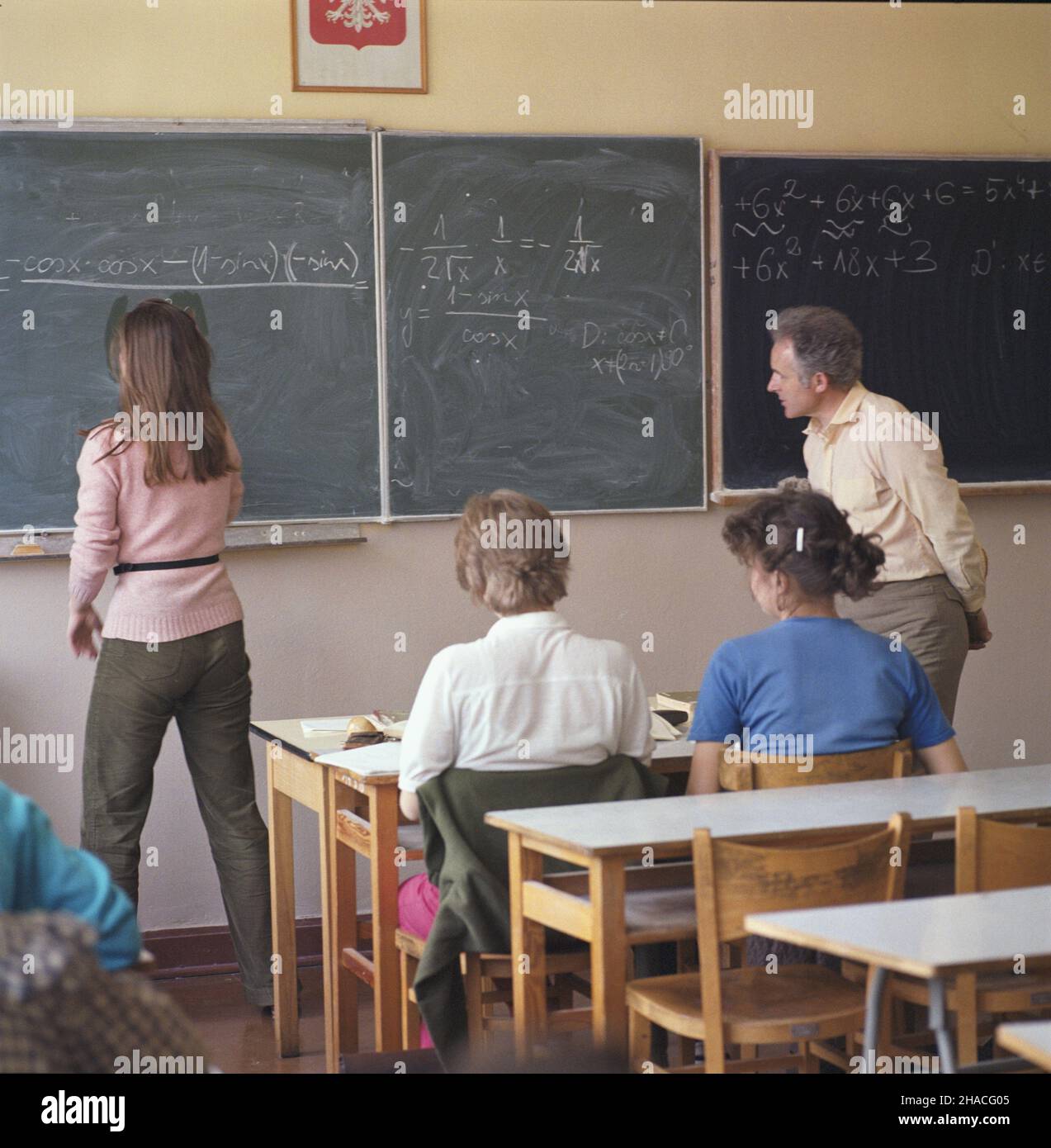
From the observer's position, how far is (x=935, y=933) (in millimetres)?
1853

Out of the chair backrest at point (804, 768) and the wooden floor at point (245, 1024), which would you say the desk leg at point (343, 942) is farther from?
the chair backrest at point (804, 768)

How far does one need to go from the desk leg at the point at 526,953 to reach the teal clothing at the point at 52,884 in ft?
3.32

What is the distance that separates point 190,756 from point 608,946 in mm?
1817

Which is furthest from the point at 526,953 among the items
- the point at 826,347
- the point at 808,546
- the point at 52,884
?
the point at 826,347

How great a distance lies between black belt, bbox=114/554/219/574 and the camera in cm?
372

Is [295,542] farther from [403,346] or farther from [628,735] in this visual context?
[628,735]

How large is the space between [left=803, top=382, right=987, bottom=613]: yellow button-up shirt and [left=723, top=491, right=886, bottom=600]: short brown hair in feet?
2.23

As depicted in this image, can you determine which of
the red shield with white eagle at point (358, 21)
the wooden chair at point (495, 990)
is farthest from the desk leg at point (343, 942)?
the red shield with white eagle at point (358, 21)

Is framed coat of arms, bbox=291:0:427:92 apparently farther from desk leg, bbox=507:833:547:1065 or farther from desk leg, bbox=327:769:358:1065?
desk leg, bbox=507:833:547:1065

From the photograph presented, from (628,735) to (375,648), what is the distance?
1781mm

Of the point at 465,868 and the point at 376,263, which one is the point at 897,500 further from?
the point at 376,263

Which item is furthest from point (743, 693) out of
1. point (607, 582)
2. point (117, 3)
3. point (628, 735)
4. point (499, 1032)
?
point (117, 3)

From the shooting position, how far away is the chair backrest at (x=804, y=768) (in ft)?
9.14

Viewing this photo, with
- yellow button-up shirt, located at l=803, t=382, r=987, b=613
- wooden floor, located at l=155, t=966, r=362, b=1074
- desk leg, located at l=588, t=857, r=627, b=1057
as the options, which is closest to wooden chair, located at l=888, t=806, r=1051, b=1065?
desk leg, located at l=588, t=857, r=627, b=1057
